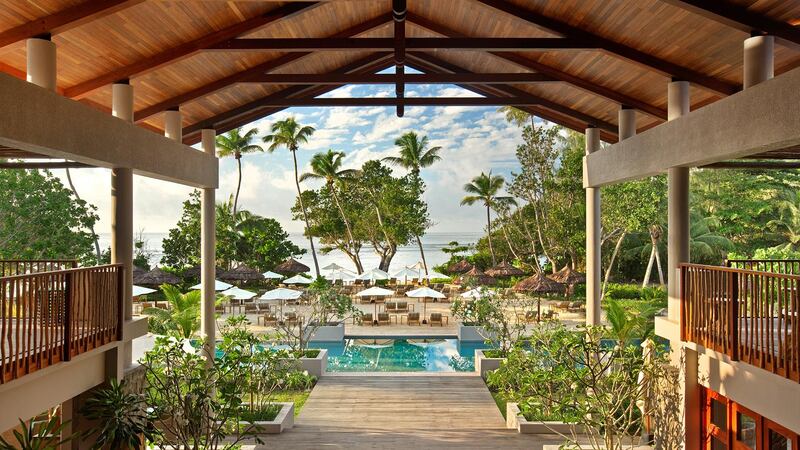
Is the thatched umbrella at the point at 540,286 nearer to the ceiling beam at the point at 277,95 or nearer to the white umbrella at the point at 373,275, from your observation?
the white umbrella at the point at 373,275

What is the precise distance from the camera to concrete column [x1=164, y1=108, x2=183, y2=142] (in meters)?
11.1

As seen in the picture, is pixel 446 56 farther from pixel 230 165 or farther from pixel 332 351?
pixel 230 165

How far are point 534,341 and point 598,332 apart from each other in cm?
129

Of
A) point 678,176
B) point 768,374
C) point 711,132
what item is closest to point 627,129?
point 678,176

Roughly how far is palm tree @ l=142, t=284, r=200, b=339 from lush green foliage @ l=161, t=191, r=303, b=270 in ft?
40.1

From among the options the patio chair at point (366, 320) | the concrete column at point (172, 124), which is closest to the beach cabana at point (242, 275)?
the patio chair at point (366, 320)

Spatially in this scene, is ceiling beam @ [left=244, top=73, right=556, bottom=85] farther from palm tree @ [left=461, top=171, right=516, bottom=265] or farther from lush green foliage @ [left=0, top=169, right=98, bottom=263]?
palm tree @ [left=461, top=171, right=516, bottom=265]

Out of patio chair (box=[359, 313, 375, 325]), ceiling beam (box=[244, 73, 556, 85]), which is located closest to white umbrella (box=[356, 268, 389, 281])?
patio chair (box=[359, 313, 375, 325])

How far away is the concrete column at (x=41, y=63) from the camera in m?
7.10

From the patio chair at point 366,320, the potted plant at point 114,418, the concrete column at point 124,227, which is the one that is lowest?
the patio chair at point 366,320

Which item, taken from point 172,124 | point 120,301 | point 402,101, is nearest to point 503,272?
point 402,101

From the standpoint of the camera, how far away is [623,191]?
85.6ft

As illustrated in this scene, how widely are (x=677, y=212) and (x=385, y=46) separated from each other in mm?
5020

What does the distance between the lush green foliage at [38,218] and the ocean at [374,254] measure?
42.9 meters
